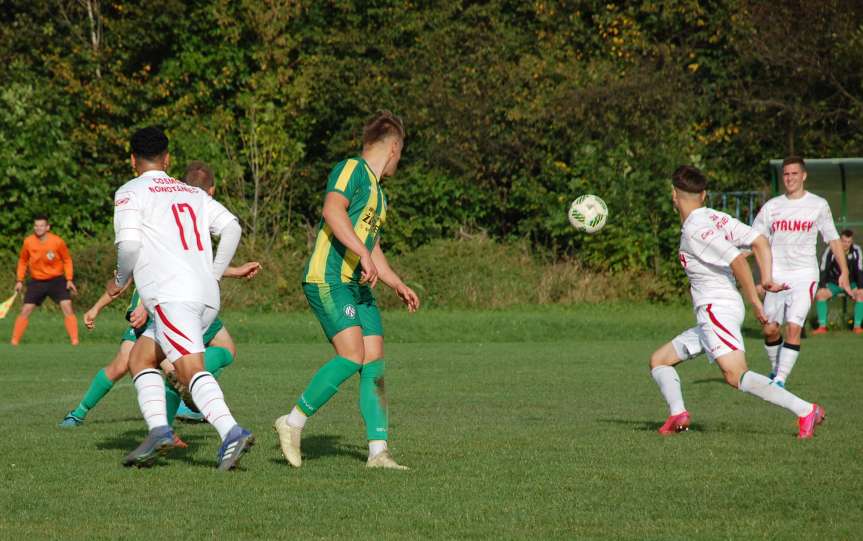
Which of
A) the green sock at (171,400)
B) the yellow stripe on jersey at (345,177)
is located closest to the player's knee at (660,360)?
the yellow stripe on jersey at (345,177)

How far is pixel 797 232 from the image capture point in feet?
39.6

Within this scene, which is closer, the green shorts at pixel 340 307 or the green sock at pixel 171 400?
the green shorts at pixel 340 307

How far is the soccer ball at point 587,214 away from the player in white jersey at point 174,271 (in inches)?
473

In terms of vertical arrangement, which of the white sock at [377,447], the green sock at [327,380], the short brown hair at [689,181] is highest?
the short brown hair at [689,181]

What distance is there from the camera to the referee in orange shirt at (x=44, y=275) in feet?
69.6

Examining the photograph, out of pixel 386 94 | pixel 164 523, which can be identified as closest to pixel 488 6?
pixel 386 94

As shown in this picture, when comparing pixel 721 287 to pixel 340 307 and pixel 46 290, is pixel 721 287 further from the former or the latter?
pixel 46 290

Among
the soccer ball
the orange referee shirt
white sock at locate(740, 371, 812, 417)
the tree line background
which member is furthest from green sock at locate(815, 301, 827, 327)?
white sock at locate(740, 371, 812, 417)

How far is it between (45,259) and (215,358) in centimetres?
1312

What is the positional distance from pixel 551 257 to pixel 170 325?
24.5 metres

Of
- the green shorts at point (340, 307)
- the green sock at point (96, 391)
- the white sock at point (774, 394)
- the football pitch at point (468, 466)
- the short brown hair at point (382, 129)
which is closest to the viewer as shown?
the football pitch at point (468, 466)

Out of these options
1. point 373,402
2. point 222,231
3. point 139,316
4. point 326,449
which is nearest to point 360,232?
point 222,231

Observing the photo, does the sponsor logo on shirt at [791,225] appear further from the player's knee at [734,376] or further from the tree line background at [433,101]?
the tree line background at [433,101]

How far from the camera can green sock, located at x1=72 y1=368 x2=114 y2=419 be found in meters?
9.77
